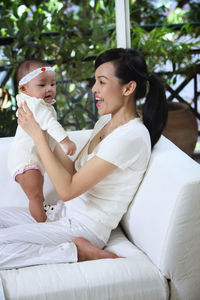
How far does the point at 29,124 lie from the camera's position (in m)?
1.92

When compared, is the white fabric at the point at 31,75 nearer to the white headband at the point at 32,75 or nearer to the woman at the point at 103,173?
the white headband at the point at 32,75

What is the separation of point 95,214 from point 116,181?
160 millimetres

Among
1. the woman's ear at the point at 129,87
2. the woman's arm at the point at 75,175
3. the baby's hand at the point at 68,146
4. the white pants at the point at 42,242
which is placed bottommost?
the white pants at the point at 42,242

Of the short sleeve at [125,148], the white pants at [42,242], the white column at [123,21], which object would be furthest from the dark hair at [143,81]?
the white column at [123,21]

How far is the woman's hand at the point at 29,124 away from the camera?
187 centimetres

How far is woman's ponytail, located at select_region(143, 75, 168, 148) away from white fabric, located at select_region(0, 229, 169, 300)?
0.55 metres

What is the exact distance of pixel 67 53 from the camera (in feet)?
12.7

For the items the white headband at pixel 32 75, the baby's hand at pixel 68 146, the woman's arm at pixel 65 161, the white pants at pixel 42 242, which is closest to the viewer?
the white pants at pixel 42 242

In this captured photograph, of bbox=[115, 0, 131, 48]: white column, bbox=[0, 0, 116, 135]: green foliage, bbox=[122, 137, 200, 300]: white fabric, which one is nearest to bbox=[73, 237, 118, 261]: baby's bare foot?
bbox=[122, 137, 200, 300]: white fabric

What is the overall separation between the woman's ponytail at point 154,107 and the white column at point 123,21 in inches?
48.8

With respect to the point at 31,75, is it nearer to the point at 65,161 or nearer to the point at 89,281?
the point at 65,161

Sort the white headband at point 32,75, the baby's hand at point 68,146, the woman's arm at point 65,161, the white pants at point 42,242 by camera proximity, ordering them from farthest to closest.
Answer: the woman's arm at point 65,161 → the white headband at point 32,75 → the baby's hand at point 68,146 → the white pants at point 42,242

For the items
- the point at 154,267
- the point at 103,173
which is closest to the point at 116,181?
the point at 103,173

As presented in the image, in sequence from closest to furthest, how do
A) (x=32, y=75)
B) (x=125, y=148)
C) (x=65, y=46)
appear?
(x=125, y=148) < (x=32, y=75) < (x=65, y=46)
